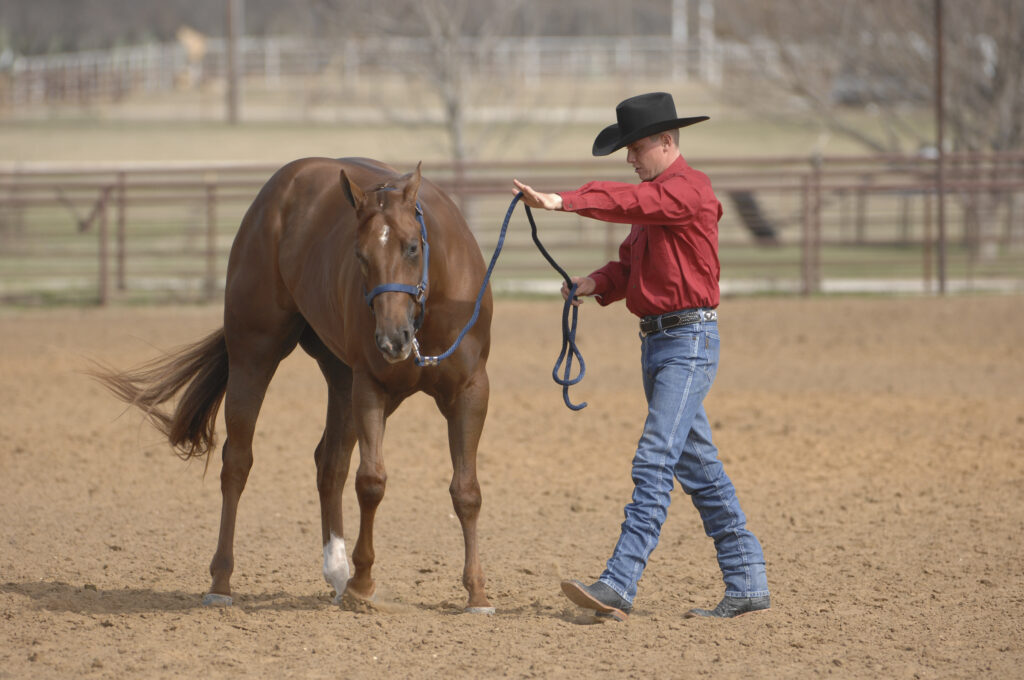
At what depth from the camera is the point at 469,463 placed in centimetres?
452

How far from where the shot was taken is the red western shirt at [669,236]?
160 inches

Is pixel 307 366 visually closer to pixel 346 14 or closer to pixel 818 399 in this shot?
pixel 818 399

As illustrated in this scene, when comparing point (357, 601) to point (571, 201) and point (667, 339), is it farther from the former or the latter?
point (571, 201)

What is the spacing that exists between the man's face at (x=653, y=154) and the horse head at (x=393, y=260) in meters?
0.81

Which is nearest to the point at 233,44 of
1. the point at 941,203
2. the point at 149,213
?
the point at 149,213

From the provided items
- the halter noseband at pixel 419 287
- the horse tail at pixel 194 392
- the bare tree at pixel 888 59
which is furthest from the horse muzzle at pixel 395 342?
the bare tree at pixel 888 59

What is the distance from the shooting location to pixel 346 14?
73.7 ft

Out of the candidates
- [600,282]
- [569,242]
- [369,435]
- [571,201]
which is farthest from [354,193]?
[569,242]

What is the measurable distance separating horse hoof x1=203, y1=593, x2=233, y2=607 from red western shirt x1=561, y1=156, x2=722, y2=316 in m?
1.98

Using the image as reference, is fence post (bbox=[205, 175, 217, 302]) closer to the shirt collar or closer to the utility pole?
the shirt collar

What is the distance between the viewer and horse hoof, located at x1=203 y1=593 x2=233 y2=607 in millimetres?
4691

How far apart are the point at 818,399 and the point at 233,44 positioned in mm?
22722

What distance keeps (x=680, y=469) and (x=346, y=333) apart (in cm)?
135

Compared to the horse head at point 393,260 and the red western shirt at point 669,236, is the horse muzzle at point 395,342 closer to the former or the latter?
the horse head at point 393,260
